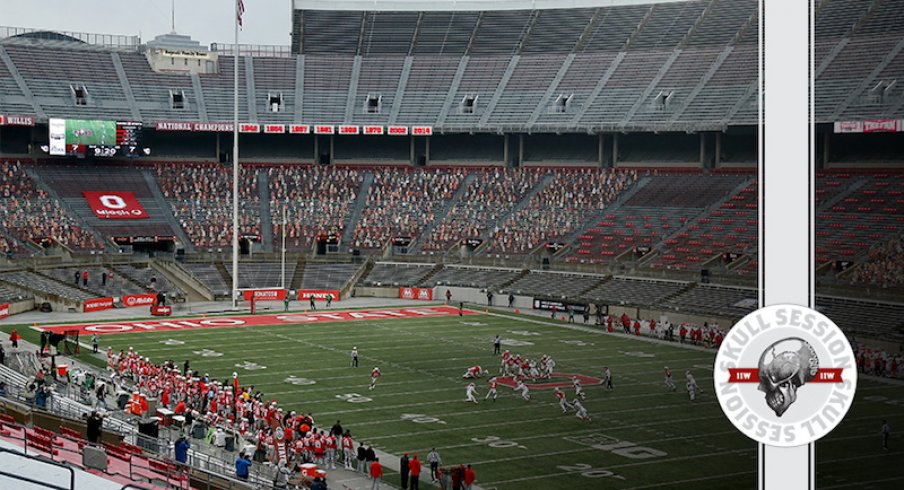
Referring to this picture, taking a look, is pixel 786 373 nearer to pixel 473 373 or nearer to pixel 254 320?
pixel 473 373

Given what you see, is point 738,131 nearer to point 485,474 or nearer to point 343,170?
point 343,170

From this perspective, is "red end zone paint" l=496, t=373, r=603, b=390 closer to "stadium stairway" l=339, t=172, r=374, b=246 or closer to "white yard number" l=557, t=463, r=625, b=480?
"white yard number" l=557, t=463, r=625, b=480

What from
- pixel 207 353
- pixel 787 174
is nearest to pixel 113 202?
pixel 207 353

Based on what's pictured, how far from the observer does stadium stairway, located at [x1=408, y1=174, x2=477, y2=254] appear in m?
52.7

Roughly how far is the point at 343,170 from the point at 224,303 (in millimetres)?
14517

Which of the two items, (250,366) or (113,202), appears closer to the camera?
(250,366)

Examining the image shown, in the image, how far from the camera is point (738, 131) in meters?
51.3

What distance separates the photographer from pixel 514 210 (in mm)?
54156

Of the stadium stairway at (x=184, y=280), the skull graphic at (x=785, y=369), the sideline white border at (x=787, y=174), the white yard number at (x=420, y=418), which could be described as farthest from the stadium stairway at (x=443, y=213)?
the skull graphic at (x=785, y=369)

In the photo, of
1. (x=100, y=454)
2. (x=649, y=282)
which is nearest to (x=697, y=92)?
(x=649, y=282)

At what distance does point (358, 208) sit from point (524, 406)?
3121cm

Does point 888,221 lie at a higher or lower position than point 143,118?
lower

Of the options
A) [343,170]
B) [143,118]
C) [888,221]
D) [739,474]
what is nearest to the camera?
[739,474]

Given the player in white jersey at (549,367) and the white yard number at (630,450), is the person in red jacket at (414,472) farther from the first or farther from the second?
the player in white jersey at (549,367)
